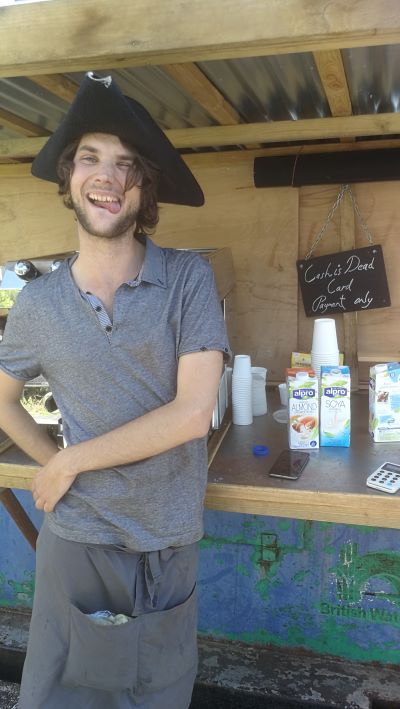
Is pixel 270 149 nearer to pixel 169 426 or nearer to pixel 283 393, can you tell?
pixel 283 393

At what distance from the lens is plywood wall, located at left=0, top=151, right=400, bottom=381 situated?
79.6 inches

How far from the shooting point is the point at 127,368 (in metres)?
1.27

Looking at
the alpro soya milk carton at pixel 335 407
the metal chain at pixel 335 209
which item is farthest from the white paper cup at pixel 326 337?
the metal chain at pixel 335 209

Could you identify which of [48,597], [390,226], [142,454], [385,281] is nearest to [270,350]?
[385,281]

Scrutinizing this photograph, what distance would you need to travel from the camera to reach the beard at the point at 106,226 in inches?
51.9

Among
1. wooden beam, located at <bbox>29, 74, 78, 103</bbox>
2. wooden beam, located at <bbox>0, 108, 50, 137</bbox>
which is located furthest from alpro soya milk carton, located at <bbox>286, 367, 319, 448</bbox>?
wooden beam, located at <bbox>0, 108, 50, 137</bbox>

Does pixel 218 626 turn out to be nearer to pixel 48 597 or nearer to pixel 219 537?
pixel 219 537

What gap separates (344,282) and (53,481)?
126 cm

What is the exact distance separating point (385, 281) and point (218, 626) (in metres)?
1.55

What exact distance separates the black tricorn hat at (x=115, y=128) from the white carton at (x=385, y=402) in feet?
2.32

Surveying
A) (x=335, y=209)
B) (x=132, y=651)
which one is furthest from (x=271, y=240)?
(x=132, y=651)

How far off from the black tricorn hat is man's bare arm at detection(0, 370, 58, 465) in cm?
61

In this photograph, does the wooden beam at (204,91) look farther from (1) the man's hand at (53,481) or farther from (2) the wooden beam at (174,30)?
(1) the man's hand at (53,481)

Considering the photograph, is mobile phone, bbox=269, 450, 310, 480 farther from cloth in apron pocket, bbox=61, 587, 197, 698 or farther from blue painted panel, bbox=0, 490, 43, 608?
blue painted panel, bbox=0, 490, 43, 608
